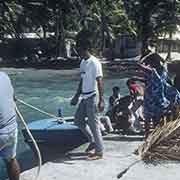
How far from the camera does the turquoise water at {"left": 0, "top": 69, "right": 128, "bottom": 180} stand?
20275 mm

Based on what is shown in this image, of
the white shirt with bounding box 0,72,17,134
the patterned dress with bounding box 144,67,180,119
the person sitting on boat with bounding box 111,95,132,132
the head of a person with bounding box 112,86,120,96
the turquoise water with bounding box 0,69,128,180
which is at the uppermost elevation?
the white shirt with bounding box 0,72,17,134

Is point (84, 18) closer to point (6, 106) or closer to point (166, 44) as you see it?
point (166, 44)

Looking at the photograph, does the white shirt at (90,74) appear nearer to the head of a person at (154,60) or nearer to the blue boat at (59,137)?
the head of a person at (154,60)

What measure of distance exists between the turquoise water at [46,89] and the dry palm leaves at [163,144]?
3.14 meters

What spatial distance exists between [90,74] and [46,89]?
21294 mm

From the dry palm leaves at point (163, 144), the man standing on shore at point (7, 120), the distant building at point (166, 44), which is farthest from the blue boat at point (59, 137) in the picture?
the distant building at point (166, 44)

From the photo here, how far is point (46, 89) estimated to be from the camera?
29.7 metres

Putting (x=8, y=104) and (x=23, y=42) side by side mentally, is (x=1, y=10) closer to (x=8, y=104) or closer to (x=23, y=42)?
(x=23, y=42)

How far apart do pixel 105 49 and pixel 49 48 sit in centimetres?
585

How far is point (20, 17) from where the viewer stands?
1909 inches

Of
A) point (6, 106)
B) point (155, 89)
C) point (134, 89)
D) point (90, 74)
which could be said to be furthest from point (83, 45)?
point (134, 89)

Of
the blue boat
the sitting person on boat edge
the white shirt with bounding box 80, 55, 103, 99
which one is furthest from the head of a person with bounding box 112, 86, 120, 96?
the white shirt with bounding box 80, 55, 103, 99

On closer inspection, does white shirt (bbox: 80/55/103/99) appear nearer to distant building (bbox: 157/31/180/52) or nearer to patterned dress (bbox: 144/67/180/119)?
patterned dress (bbox: 144/67/180/119)

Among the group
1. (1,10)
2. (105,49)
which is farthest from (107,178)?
(105,49)
